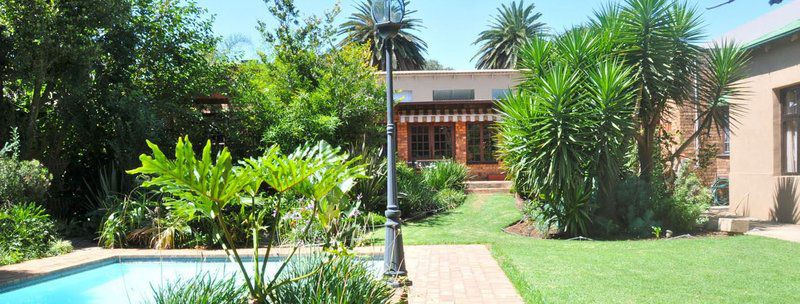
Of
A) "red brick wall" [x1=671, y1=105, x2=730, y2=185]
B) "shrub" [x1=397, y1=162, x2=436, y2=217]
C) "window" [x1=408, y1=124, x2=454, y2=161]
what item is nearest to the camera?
"shrub" [x1=397, y1=162, x2=436, y2=217]

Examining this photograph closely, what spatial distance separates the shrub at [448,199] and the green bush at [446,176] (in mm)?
481

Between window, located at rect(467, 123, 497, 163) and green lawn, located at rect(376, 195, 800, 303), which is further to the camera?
window, located at rect(467, 123, 497, 163)

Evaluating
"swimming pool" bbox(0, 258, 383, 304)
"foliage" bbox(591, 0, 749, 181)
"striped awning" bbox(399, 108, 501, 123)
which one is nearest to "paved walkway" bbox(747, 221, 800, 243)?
"foliage" bbox(591, 0, 749, 181)

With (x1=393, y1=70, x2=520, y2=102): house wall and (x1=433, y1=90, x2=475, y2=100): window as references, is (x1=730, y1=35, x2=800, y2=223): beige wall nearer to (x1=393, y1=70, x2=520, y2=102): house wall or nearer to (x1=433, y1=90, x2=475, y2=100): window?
(x1=393, y1=70, x2=520, y2=102): house wall

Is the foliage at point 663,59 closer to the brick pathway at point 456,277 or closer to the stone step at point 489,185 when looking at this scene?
the brick pathway at point 456,277

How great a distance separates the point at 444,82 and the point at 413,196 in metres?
13.3

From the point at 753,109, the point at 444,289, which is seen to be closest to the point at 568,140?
the point at 444,289

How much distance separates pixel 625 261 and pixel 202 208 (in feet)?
18.9

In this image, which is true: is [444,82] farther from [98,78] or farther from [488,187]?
[98,78]

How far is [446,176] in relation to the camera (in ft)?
55.7

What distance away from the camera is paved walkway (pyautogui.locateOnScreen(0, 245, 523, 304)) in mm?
5688

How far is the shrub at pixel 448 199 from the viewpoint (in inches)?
556

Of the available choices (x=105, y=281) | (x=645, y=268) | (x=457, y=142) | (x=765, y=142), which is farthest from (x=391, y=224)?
(x=457, y=142)

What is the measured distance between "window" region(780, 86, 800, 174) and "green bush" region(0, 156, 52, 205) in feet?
47.6
